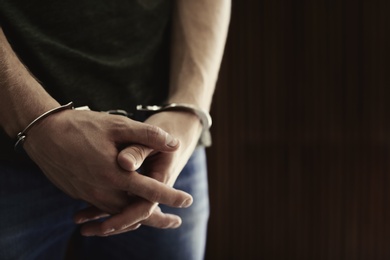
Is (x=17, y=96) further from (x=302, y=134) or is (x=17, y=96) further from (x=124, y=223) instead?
(x=302, y=134)

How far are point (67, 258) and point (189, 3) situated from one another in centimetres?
175

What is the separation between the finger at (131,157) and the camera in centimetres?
73

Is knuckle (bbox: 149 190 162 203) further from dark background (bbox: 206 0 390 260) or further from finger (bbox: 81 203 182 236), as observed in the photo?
dark background (bbox: 206 0 390 260)

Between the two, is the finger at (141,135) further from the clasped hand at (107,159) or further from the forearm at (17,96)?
the forearm at (17,96)

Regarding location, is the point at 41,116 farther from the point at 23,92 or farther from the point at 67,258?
the point at 67,258

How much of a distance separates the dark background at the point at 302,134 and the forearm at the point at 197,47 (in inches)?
70.6

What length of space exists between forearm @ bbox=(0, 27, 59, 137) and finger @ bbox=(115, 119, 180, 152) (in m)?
0.11

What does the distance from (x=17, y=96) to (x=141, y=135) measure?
0.19 meters

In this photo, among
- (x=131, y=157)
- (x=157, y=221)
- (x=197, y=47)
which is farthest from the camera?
(x=197, y=47)

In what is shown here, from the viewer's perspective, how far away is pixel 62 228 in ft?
2.98

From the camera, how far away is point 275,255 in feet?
9.27

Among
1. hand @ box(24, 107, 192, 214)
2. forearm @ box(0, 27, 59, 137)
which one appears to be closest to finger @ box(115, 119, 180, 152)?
hand @ box(24, 107, 192, 214)

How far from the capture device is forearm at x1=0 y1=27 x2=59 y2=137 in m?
0.76

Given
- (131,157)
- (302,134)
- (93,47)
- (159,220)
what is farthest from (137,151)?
(302,134)
